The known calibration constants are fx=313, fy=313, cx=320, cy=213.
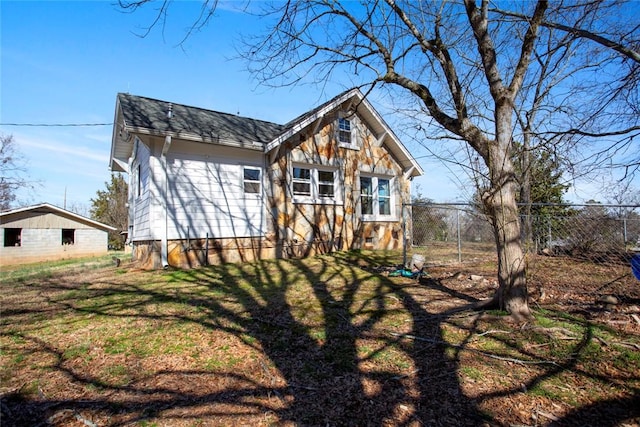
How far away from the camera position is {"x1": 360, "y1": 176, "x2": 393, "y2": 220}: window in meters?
12.5

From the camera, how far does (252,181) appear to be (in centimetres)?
1012

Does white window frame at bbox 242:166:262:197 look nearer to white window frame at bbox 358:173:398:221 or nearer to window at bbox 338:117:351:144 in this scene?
window at bbox 338:117:351:144

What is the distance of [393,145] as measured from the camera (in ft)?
43.0

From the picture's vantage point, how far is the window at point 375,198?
41.0 feet

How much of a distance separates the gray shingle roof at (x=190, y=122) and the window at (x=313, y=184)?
1.68 m

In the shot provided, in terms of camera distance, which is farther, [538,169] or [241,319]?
[538,169]

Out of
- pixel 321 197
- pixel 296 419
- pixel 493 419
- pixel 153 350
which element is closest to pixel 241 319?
pixel 153 350

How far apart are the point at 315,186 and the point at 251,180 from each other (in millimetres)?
2311

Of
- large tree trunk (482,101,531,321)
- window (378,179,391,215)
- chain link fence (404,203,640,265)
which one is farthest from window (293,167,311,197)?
large tree trunk (482,101,531,321)

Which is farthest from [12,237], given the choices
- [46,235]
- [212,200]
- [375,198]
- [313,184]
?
→ [375,198]

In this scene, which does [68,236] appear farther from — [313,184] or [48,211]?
[313,184]

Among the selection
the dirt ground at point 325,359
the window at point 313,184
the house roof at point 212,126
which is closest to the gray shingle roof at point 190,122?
the house roof at point 212,126

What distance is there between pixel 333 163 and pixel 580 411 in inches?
392

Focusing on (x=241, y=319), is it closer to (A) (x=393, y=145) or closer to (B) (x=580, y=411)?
(B) (x=580, y=411)
